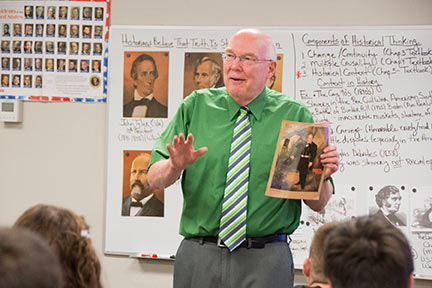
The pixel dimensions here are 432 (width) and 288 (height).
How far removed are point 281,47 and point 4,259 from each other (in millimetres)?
3083

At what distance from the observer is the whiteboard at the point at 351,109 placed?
11.7 ft

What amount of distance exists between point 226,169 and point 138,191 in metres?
1.72

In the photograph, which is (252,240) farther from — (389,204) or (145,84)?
(145,84)

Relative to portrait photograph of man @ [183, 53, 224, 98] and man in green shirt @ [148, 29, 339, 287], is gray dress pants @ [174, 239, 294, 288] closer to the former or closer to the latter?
man in green shirt @ [148, 29, 339, 287]

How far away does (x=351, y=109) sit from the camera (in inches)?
144

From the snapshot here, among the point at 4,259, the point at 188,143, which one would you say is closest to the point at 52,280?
the point at 4,259

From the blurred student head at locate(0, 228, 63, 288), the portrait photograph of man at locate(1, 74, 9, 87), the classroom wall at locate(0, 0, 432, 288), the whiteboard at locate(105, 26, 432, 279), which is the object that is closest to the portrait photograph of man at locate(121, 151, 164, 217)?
the whiteboard at locate(105, 26, 432, 279)

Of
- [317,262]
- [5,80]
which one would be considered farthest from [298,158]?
[5,80]

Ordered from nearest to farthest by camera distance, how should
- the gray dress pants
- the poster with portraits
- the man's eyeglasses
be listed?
the gray dress pants → the man's eyeglasses → the poster with portraits

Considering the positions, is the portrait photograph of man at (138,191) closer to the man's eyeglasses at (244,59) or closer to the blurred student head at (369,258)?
the man's eyeglasses at (244,59)

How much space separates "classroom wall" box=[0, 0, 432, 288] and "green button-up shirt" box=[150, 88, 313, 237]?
5.13 ft

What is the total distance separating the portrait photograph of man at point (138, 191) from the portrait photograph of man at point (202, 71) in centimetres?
54

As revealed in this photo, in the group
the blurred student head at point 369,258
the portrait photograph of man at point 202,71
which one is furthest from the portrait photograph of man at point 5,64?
the blurred student head at point 369,258

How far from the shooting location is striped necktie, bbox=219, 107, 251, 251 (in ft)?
7.02
